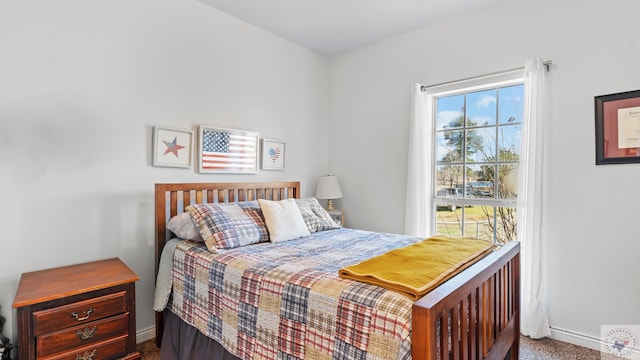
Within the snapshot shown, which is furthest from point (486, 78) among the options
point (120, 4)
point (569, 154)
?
point (120, 4)

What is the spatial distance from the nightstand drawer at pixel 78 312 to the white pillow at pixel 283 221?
0.98 meters

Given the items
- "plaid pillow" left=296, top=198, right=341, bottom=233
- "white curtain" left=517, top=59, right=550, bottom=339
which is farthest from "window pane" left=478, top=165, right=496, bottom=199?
"plaid pillow" left=296, top=198, right=341, bottom=233

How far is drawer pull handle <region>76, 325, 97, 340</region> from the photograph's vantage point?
1708 mm

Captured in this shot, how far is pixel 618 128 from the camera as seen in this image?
2250 mm

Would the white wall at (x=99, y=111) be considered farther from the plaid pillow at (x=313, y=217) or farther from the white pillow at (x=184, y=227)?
the plaid pillow at (x=313, y=217)

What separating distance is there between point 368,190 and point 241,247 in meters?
1.82

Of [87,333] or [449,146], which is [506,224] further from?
[87,333]

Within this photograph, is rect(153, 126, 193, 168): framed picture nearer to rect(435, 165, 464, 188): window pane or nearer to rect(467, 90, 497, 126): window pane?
rect(435, 165, 464, 188): window pane

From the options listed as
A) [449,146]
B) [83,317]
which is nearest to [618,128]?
[449,146]

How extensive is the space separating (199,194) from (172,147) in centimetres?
42

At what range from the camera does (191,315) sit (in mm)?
2008

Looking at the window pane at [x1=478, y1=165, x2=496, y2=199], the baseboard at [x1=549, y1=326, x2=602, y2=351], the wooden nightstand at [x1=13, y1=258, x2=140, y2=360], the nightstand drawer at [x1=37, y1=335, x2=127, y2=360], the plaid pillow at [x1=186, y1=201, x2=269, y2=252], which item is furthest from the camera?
the window pane at [x1=478, y1=165, x2=496, y2=199]

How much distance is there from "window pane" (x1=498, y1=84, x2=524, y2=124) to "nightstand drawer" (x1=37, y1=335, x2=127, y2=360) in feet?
10.5

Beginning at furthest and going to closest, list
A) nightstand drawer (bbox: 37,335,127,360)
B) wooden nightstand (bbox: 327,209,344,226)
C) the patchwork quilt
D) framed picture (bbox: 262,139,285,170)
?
wooden nightstand (bbox: 327,209,344,226), framed picture (bbox: 262,139,285,170), nightstand drawer (bbox: 37,335,127,360), the patchwork quilt
